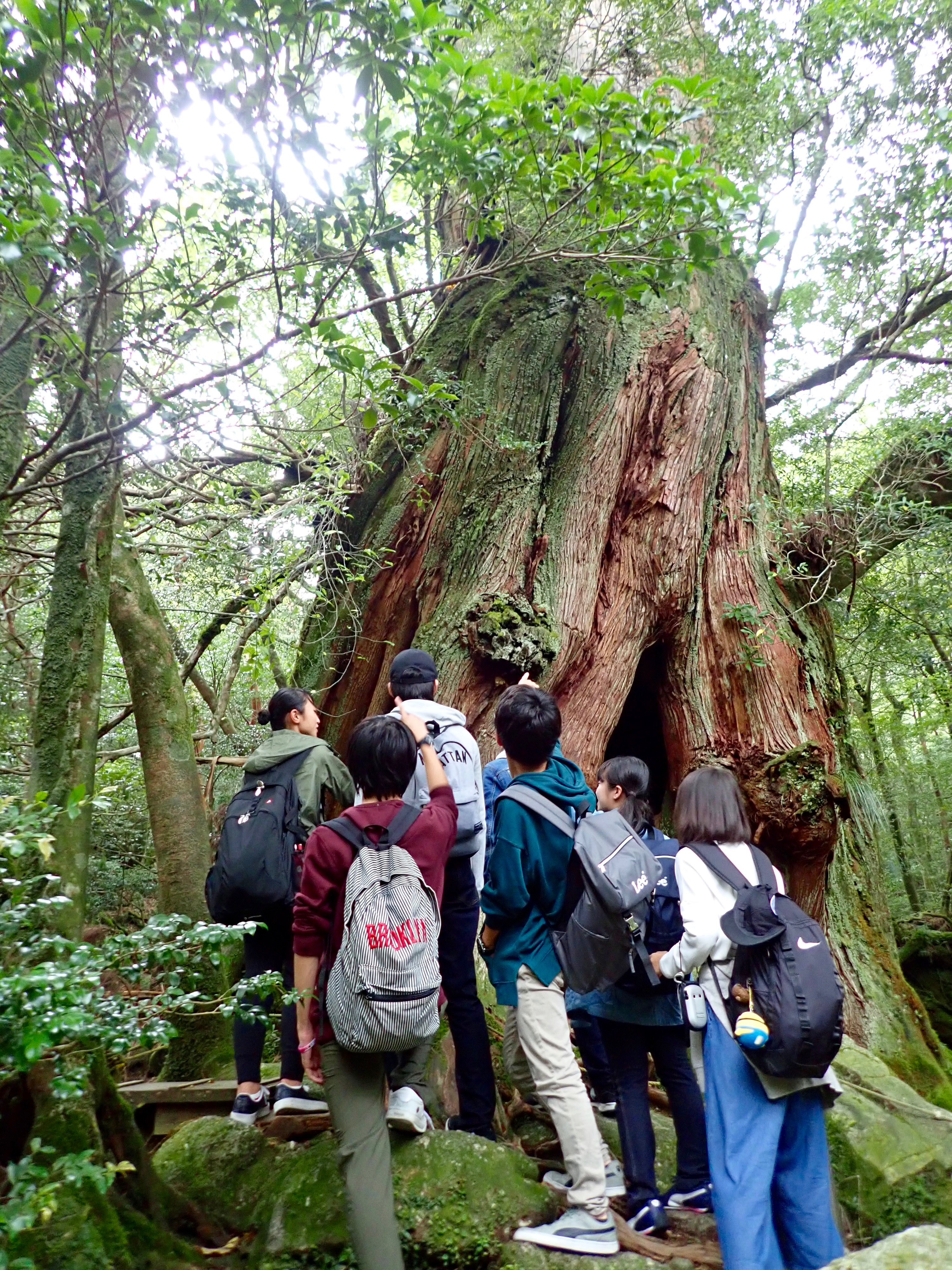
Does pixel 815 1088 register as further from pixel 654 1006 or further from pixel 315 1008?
pixel 315 1008

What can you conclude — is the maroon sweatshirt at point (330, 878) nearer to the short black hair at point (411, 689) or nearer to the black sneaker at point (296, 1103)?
the black sneaker at point (296, 1103)

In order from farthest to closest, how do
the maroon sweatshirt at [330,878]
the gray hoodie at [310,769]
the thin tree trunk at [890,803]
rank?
1. the thin tree trunk at [890,803]
2. the gray hoodie at [310,769]
3. the maroon sweatshirt at [330,878]

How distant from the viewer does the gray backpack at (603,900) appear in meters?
2.61

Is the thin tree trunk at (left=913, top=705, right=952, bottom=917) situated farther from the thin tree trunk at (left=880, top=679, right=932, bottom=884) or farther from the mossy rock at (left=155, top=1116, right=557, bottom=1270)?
the mossy rock at (left=155, top=1116, right=557, bottom=1270)

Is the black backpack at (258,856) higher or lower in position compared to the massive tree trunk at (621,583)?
lower

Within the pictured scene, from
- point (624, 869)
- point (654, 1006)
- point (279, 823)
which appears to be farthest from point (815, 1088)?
point (279, 823)

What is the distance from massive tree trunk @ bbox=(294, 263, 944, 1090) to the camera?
196 inches

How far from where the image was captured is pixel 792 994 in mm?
2342

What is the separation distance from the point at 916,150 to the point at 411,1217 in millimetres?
8292

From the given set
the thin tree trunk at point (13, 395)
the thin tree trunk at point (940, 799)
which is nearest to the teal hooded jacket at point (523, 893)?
the thin tree trunk at point (13, 395)

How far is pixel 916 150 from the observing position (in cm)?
670

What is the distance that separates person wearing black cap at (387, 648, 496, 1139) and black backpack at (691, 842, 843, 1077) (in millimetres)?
928

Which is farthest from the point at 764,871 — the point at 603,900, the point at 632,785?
the point at 632,785

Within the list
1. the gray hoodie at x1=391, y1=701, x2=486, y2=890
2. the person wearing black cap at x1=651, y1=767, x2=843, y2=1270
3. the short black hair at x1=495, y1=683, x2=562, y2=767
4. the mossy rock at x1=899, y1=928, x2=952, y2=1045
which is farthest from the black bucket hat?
the mossy rock at x1=899, y1=928, x2=952, y2=1045
